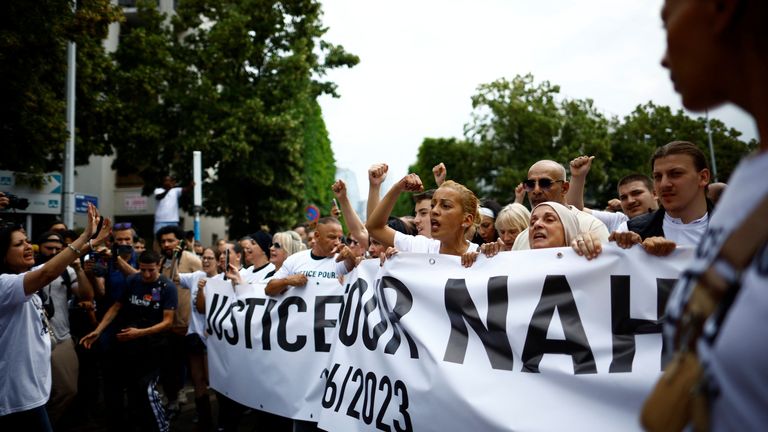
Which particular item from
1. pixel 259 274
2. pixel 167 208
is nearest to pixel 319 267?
pixel 259 274

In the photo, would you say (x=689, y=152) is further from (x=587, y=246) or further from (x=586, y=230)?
(x=587, y=246)

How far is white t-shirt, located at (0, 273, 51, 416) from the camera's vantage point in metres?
3.78

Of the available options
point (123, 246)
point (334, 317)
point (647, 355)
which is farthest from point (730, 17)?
point (123, 246)

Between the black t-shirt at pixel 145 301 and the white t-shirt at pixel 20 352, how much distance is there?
177 cm

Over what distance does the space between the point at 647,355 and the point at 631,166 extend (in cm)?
3699

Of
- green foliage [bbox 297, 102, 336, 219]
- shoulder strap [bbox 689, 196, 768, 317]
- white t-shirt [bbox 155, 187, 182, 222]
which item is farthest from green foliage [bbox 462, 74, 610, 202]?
shoulder strap [bbox 689, 196, 768, 317]

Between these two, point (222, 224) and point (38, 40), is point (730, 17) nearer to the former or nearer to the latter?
point (38, 40)

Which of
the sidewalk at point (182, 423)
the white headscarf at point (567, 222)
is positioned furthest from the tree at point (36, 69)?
the white headscarf at point (567, 222)

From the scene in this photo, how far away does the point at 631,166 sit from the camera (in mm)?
36406

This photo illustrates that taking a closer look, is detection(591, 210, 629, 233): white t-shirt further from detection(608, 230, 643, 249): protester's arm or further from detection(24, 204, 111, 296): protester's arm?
detection(24, 204, 111, 296): protester's arm

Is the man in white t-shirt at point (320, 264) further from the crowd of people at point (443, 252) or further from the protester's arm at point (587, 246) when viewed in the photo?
the protester's arm at point (587, 246)

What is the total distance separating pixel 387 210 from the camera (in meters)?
4.25

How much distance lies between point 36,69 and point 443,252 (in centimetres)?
1114

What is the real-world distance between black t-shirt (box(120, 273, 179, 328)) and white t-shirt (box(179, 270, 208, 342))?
663mm
